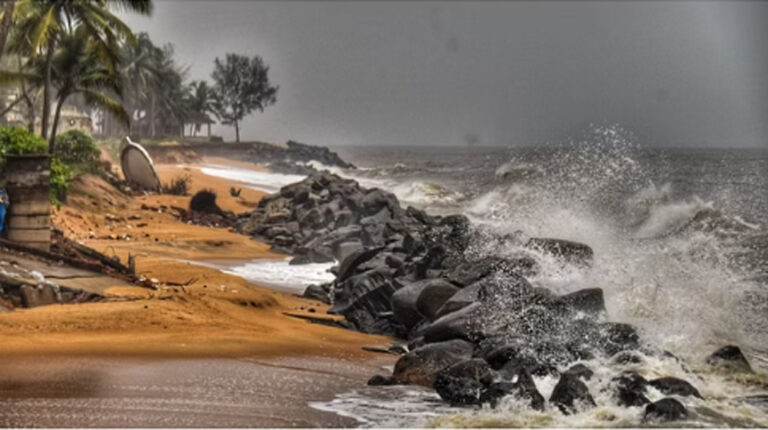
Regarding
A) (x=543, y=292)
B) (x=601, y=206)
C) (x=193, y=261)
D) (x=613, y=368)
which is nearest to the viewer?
(x=613, y=368)

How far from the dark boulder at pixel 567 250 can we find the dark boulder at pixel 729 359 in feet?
15.7

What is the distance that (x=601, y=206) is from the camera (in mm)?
42781

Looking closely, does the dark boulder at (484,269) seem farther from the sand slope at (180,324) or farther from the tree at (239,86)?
the tree at (239,86)

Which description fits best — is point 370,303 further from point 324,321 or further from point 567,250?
point 567,250

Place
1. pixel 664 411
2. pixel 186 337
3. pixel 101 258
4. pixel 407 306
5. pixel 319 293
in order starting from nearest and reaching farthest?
pixel 664 411
pixel 186 337
pixel 407 306
pixel 101 258
pixel 319 293

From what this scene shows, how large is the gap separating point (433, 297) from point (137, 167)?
2726 cm

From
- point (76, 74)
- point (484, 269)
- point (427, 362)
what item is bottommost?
point (427, 362)

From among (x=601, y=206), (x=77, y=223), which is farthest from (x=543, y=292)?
(x=601, y=206)

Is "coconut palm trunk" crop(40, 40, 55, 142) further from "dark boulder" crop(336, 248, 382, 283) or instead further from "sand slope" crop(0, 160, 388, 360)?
"dark boulder" crop(336, 248, 382, 283)

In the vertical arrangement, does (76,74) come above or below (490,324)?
above

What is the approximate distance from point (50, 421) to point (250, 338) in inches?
166

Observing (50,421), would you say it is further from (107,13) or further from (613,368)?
(107,13)

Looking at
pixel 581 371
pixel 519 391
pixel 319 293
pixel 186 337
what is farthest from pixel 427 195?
pixel 519 391

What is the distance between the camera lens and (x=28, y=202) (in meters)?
13.8
